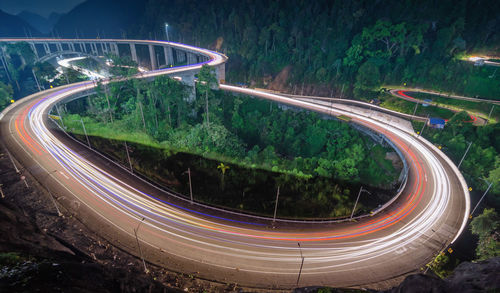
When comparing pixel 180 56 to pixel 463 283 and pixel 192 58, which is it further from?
pixel 463 283

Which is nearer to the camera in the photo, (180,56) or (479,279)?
(479,279)

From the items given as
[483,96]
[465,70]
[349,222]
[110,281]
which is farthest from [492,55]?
[110,281]

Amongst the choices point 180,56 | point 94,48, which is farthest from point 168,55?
A: point 94,48

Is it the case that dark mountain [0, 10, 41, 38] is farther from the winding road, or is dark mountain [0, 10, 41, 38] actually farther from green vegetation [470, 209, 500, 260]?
green vegetation [470, 209, 500, 260]

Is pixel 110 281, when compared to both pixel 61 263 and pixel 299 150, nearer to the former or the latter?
pixel 61 263

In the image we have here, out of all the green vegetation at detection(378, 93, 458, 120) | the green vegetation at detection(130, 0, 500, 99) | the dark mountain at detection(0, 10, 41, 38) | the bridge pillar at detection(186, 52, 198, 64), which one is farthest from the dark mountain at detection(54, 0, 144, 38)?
the green vegetation at detection(378, 93, 458, 120)

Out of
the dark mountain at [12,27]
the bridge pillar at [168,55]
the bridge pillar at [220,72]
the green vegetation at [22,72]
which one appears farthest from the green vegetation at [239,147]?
the dark mountain at [12,27]
